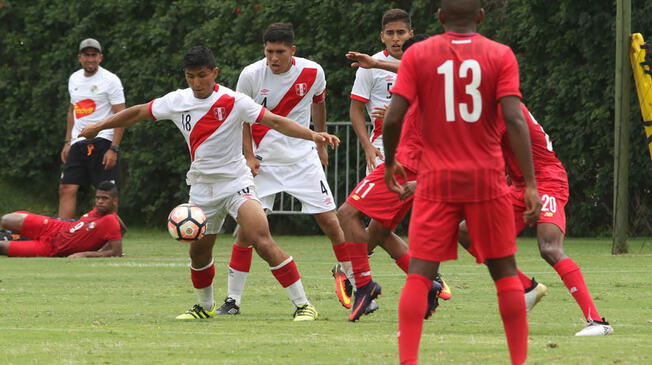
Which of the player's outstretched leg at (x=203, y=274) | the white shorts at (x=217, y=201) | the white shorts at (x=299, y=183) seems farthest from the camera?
the white shorts at (x=299, y=183)

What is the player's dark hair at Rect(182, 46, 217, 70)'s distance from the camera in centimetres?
880

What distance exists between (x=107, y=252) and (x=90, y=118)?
227 centimetres

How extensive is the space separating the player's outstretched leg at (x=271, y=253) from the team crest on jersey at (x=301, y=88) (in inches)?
64.8

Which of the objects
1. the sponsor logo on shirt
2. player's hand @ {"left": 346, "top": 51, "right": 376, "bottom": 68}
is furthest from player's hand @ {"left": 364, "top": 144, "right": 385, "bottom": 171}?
the sponsor logo on shirt

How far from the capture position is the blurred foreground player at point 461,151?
591 cm

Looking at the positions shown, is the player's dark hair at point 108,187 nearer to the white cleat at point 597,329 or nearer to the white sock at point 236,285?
the white sock at point 236,285

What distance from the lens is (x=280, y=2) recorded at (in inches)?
795

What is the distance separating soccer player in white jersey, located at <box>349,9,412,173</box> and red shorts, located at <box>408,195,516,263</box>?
11.7 feet

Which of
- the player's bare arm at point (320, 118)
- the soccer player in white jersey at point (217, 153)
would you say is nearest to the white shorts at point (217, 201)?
the soccer player in white jersey at point (217, 153)

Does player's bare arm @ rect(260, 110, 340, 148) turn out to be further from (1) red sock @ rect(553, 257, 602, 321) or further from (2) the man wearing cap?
(2) the man wearing cap

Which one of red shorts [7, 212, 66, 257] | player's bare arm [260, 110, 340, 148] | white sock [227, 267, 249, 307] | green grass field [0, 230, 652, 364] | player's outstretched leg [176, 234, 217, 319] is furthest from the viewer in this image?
red shorts [7, 212, 66, 257]

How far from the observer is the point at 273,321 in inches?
348

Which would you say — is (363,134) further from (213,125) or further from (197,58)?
(197,58)

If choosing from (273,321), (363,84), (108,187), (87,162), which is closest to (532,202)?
(273,321)
